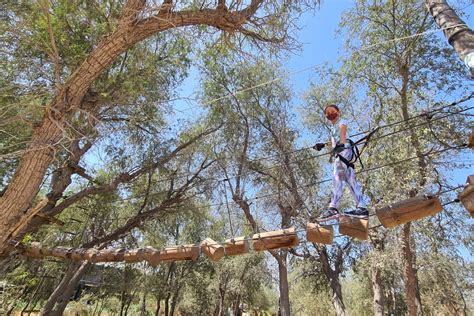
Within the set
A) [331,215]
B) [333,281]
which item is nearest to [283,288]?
[333,281]

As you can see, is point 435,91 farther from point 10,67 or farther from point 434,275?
point 10,67

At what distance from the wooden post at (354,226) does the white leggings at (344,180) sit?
1.04 ft

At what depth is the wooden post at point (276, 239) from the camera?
4.70 m

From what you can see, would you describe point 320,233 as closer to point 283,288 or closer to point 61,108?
point 61,108

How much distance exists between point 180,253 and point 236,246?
3.09ft

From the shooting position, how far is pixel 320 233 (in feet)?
14.2

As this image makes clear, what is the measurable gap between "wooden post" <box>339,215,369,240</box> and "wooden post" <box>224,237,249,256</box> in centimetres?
134

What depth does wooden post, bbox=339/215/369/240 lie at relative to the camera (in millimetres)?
4066

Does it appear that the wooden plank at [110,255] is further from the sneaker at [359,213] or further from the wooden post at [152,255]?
the sneaker at [359,213]

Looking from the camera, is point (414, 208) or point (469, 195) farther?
point (414, 208)

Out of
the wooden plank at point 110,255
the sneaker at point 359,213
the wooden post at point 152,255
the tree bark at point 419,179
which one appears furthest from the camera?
the tree bark at point 419,179

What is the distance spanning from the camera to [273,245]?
4.78 m

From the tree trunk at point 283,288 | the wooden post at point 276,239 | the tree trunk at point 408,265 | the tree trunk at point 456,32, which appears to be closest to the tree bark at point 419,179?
the tree trunk at point 408,265

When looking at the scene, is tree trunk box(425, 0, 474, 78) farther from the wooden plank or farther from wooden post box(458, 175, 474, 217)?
the wooden plank
